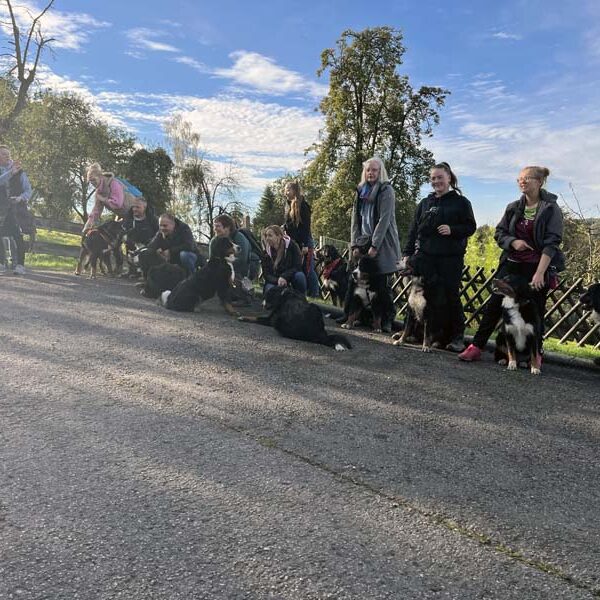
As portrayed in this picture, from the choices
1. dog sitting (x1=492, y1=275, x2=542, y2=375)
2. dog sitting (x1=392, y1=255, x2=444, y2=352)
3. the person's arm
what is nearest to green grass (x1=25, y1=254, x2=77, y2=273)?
dog sitting (x1=392, y1=255, x2=444, y2=352)

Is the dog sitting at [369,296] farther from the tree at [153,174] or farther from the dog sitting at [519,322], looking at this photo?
the tree at [153,174]

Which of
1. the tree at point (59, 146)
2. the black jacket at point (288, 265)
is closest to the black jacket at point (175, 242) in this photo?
the black jacket at point (288, 265)

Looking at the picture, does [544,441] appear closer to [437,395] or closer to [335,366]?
[437,395]

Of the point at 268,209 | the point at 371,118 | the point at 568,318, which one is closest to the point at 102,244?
the point at 568,318

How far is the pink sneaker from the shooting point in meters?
5.71

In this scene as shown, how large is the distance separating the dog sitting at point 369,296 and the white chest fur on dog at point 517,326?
6.72 feet

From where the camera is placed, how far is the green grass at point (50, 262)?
12.6 metres

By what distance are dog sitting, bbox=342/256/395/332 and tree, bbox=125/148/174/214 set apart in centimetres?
3252

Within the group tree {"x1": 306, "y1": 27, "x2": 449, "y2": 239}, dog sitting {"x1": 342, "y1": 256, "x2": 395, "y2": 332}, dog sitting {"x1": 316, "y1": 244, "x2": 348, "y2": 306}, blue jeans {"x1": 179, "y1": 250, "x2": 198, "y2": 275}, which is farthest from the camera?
tree {"x1": 306, "y1": 27, "x2": 449, "y2": 239}

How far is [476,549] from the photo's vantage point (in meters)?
2.12

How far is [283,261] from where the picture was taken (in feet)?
25.7

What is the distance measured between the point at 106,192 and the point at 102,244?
115 centimetres

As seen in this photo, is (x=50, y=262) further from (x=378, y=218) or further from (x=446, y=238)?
(x=446, y=238)

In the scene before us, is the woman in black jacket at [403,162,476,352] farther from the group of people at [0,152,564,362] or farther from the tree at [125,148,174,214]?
the tree at [125,148,174,214]
